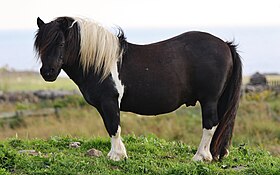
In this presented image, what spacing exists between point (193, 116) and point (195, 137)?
1.80m

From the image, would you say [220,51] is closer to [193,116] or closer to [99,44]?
[99,44]

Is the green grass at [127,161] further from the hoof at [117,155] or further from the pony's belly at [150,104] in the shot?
the pony's belly at [150,104]

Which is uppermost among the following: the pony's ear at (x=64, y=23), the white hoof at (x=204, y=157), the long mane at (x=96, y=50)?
the pony's ear at (x=64, y=23)

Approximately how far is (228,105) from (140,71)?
46.2 inches

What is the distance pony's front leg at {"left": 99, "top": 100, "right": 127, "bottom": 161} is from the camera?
6.50m

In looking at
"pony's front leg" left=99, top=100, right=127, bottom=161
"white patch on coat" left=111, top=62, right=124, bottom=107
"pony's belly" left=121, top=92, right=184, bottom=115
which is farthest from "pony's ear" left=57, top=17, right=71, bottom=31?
"pony's belly" left=121, top=92, right=184, bottom=115

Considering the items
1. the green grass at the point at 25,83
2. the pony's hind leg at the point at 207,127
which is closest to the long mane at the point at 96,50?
the pony's hind leg at the point at 207,127

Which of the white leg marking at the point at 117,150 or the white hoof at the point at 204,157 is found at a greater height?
the white leg marking at the point at 117,150

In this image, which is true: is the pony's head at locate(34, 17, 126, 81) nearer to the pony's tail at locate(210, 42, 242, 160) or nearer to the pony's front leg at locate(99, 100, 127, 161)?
the pony's front leg at locate(99, 100, 127, 161)

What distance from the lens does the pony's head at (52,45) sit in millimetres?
6379

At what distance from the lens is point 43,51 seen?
6.40m

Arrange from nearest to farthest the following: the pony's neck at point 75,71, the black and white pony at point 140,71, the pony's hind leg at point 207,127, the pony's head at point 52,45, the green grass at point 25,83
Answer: the pony's head at point 52,45, the black and white pony at point 140,71, the pony's neck at point 75,71, the pony's hind leg at point 207,127, the green grass at point 25,83

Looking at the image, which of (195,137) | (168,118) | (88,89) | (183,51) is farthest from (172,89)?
(168,118)

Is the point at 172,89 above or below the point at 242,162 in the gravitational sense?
above
